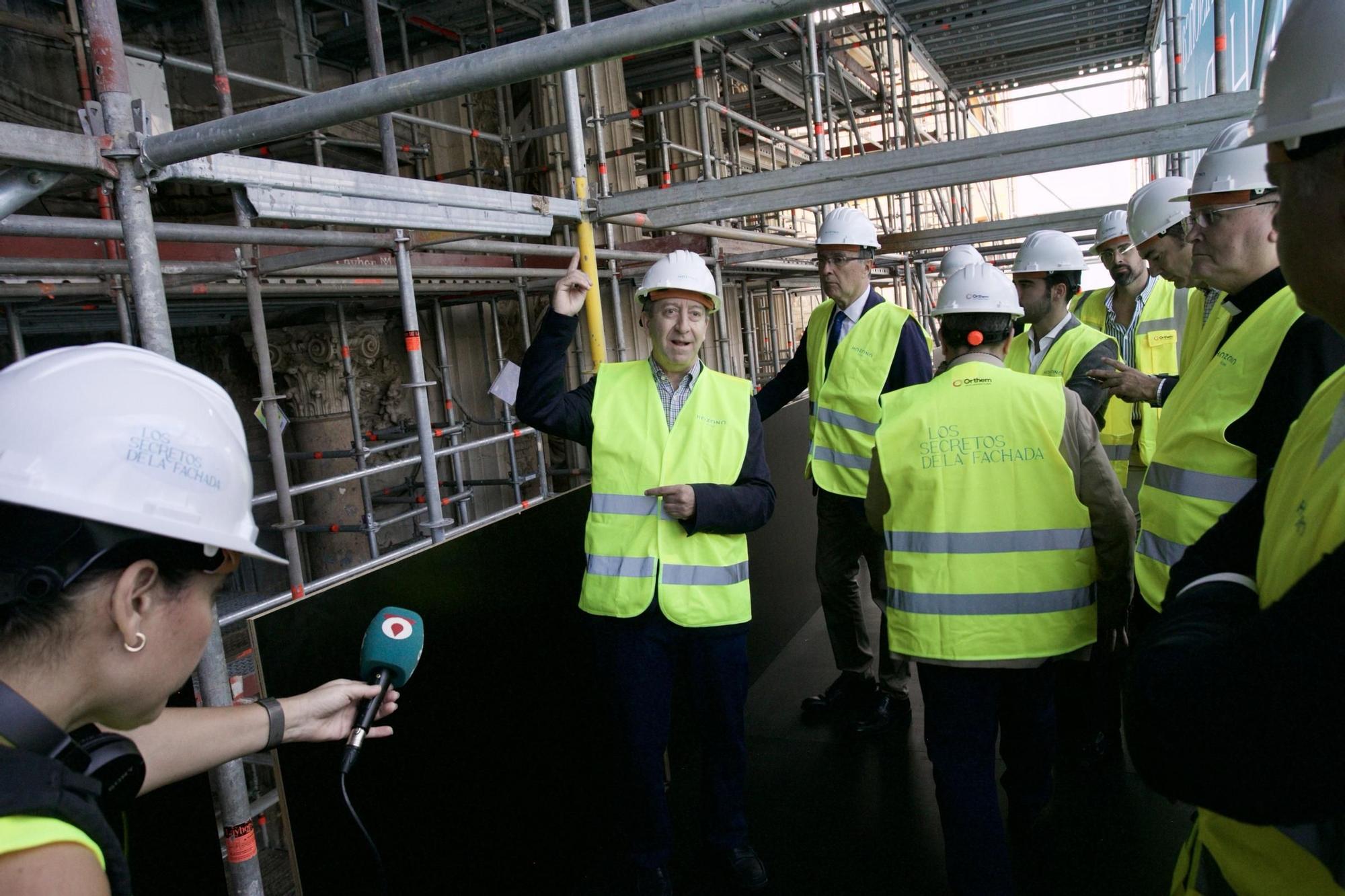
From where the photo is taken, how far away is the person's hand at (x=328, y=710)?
1694mm

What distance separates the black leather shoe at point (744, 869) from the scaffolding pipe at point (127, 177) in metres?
2.33

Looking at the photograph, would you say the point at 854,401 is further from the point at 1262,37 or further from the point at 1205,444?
the point at 1262,37

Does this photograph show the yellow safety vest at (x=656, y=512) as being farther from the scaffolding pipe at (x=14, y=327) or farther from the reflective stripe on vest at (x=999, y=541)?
the scaffolding pipe at (x=14, y=327)

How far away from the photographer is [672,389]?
2.99 m

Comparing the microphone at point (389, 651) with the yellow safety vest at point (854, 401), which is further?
the yellow safety vest at point (854, 401)

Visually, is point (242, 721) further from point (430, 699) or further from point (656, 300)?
point (656, 300)

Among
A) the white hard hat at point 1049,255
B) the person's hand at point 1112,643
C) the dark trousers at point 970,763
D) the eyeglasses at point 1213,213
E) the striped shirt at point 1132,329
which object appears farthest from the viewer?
the striped shirt at point 1132,329

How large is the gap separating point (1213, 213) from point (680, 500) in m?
1.68

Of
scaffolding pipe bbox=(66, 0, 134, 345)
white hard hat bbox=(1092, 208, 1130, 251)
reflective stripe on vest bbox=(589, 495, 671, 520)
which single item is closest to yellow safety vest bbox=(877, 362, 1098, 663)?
reflective stripe on vest bbox=(589, 495, 671, 520)

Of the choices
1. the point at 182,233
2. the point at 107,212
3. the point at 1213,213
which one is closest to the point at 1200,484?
the point at 1213,213

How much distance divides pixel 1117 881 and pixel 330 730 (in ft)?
8.37

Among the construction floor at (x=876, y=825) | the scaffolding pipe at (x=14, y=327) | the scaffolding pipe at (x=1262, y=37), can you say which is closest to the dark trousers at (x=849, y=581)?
the construction floor at (x=876, y=825)

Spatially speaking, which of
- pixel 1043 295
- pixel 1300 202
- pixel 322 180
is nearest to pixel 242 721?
pixel 322 180

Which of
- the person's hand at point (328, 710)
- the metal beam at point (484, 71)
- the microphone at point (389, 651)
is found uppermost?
the metal beam at point (484, 71)
